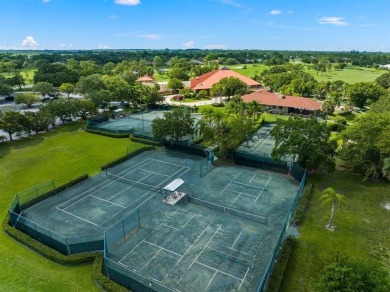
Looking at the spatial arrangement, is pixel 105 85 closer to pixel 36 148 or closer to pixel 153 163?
pixel 36 148

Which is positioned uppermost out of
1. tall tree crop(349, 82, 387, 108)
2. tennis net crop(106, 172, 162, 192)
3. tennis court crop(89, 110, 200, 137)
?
tall tree crop(349, 82, 387, 108)

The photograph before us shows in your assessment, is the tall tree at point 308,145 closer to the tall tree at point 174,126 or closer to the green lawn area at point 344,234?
the green lawn area at point 344,234

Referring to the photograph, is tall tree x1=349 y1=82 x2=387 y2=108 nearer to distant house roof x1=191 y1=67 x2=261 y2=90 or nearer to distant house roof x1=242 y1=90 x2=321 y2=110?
distant house roof x1=242 y1=90 x2=321 y2=110

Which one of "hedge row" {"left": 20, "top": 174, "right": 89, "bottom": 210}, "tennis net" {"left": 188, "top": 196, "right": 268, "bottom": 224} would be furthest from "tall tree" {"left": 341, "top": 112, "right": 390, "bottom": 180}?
"hedge row" {"left": 20, "top": 174, "right": 89, "bottom": 210}

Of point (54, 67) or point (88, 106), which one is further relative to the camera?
point (54, 67)

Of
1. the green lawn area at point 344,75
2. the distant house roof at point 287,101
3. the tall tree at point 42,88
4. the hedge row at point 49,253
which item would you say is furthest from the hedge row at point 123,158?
the green lawn area at point 344,75

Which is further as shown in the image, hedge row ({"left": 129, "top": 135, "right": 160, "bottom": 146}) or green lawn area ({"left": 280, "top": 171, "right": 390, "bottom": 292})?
hedge row ({"left": 129, "top": 135, "right": 160, "bottom": 146})

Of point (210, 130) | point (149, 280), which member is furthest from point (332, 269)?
point (210, 130)
